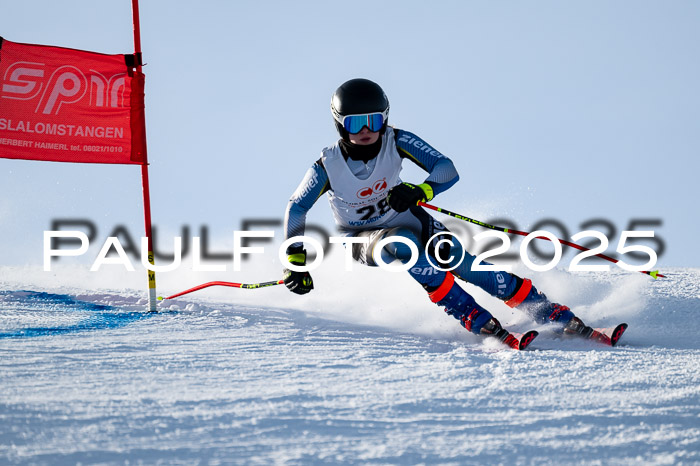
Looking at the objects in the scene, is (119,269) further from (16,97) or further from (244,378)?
(244,378)

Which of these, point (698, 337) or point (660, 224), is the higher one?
point (660, 224)

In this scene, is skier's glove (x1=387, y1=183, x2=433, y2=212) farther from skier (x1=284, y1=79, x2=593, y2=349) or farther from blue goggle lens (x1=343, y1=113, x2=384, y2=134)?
blue goggle lens (x1=343, y1=113, x2=384, y2=134)

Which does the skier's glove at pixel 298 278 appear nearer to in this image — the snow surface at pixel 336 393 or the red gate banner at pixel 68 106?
the snow surface at pixel 336 393

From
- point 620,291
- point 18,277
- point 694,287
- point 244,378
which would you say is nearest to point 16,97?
point 18,277

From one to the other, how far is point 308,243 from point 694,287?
381 cm

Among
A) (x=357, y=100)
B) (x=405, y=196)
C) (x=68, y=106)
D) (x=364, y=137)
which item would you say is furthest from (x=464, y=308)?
(x=68, y=106)

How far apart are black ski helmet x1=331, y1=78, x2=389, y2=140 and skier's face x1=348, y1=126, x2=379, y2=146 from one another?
5 centimetres

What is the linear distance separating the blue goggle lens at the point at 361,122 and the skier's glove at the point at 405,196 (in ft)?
1.39

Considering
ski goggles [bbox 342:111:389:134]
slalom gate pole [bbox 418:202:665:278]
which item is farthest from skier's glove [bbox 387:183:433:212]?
ski goggles [bbox 342:111:389:134]

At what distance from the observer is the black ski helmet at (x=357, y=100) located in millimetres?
4020

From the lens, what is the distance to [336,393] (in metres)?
2.62

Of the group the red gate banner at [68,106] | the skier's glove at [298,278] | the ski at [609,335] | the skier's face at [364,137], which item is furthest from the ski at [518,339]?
the red gate banner at [68,106]

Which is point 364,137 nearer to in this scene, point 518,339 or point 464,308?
point 464,308

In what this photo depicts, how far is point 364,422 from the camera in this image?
2.30 meters
